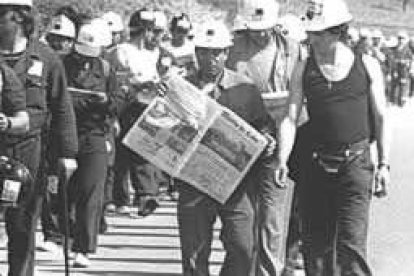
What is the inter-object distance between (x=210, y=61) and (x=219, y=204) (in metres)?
0.84

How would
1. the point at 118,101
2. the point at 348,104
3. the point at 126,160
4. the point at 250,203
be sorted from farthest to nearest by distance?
the point at 126,160, the point at 118,101, the point at 250,203, the point at 348,104

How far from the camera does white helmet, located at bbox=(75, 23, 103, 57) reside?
9969mm

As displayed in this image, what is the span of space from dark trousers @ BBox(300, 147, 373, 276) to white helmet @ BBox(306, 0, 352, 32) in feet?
2.46

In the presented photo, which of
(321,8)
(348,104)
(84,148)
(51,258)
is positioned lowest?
(51,258)

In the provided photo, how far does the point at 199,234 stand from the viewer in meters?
7.71

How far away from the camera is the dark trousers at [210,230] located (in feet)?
25.2

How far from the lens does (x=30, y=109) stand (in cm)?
748

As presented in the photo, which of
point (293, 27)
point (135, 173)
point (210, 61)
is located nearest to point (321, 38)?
point (210, 61)

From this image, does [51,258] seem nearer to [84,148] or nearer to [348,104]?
[84,148]

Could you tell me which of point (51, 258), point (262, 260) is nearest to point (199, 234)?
point (262, 260)

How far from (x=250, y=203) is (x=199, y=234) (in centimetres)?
37

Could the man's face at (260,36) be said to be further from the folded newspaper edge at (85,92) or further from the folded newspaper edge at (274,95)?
the folded newspaper edge at (85,92)

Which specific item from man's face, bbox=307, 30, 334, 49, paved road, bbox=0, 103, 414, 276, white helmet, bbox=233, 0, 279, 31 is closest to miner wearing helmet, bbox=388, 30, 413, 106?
paved road, bbox=0, 103, 414, 276

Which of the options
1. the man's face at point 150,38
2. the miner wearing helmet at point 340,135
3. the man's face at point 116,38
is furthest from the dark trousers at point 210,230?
the man's face at point 116,38
